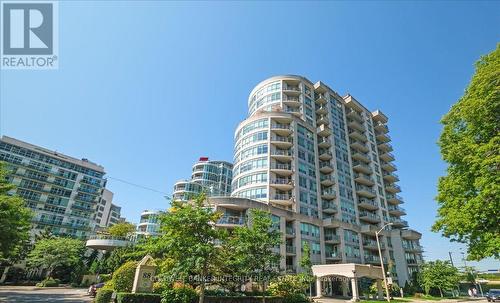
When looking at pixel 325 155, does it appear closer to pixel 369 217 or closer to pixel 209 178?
pixel 369 217

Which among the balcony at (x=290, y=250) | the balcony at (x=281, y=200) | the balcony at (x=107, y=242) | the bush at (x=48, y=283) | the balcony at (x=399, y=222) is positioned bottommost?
the bush at (x=48, y=283)

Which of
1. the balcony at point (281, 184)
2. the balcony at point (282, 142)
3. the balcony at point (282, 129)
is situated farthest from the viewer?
the balcony at point (282, 129)

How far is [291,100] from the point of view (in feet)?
215

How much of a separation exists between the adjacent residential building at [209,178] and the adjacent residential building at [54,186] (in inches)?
1066

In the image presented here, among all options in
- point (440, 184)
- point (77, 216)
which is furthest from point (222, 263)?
point (77, 216)

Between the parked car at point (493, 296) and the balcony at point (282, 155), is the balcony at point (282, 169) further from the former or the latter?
the parked car at point (493, 296)

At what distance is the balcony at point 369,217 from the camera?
207 ft

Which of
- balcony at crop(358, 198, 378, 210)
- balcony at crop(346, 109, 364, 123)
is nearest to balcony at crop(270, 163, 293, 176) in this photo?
balcony at crop(358, 198, 378, 210)

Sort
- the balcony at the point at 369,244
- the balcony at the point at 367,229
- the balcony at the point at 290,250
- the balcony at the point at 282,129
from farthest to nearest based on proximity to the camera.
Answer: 1. the balcony at the point at 367,229
2. the balcony at the point at 369,244
3. the balcony at the point at 282,129
4. the balcony at the point at 290,250

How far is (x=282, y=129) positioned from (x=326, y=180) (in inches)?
573

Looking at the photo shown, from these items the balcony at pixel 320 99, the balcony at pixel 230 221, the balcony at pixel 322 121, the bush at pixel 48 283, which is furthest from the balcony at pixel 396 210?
the bush at pixel 48 283

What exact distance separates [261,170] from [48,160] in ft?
220

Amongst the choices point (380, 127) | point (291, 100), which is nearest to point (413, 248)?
point (380, 127)

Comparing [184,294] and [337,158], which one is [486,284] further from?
[184,294]
